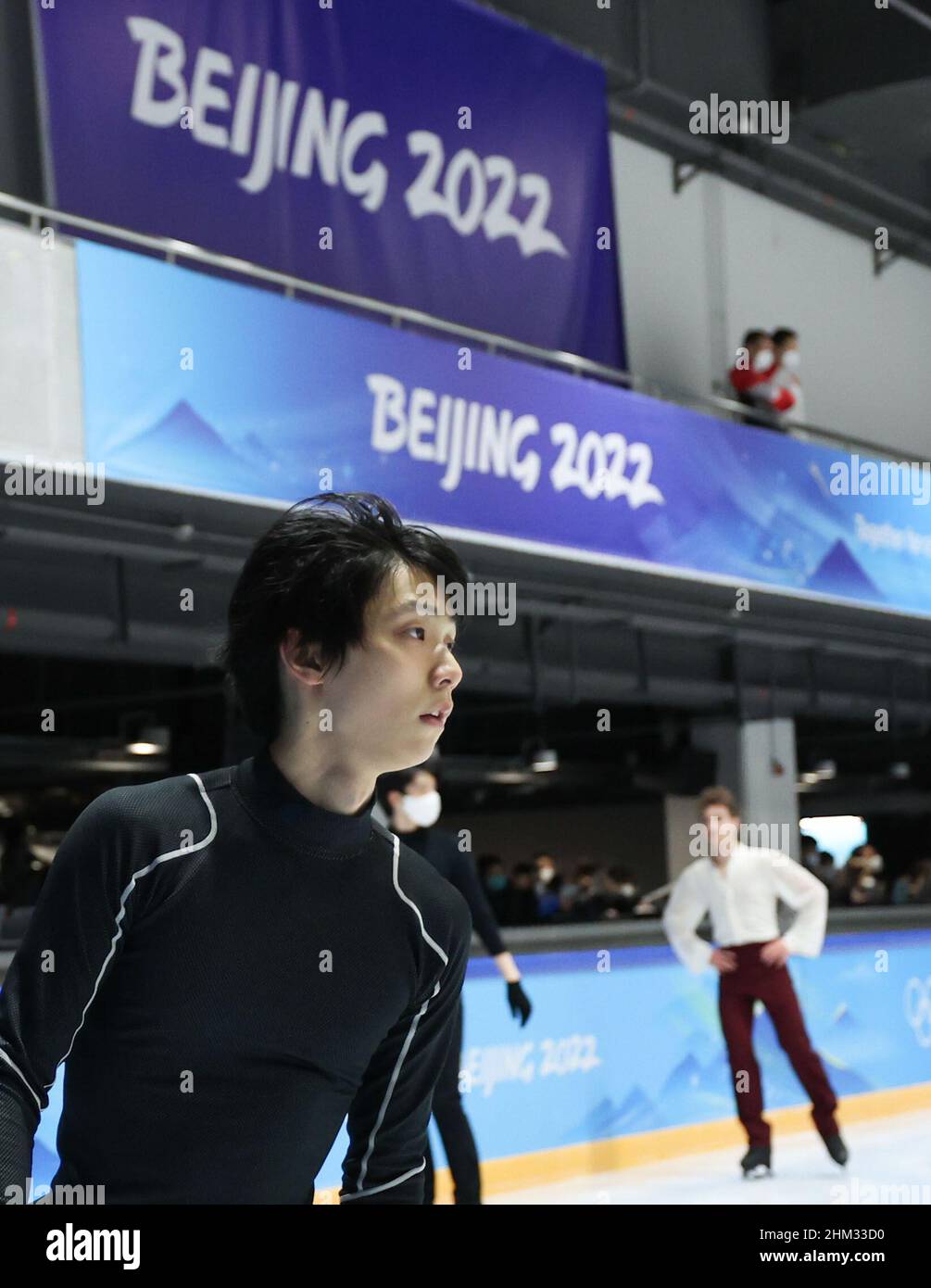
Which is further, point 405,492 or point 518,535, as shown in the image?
point 518,535

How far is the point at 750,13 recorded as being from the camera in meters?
12.2

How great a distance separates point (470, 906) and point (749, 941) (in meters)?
2.61

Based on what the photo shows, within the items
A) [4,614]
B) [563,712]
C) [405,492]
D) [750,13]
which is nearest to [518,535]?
[405,492]

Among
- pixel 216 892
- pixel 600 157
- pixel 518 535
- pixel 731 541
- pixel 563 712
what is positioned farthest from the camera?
pixel 563 712

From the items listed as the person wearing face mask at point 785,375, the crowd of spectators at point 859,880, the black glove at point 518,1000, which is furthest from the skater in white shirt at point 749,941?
the person wearing face mask at point 785,375

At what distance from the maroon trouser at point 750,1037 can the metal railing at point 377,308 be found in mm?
3497

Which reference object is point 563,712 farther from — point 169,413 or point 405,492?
point 169,413

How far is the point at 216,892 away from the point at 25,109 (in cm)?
720

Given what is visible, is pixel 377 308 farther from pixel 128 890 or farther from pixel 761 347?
pixel 128 890

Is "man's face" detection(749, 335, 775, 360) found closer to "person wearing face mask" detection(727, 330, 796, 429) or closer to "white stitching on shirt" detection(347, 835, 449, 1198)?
"person wearing face mask" detection(727, 330, 796, 429)

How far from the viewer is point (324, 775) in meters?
1.44
